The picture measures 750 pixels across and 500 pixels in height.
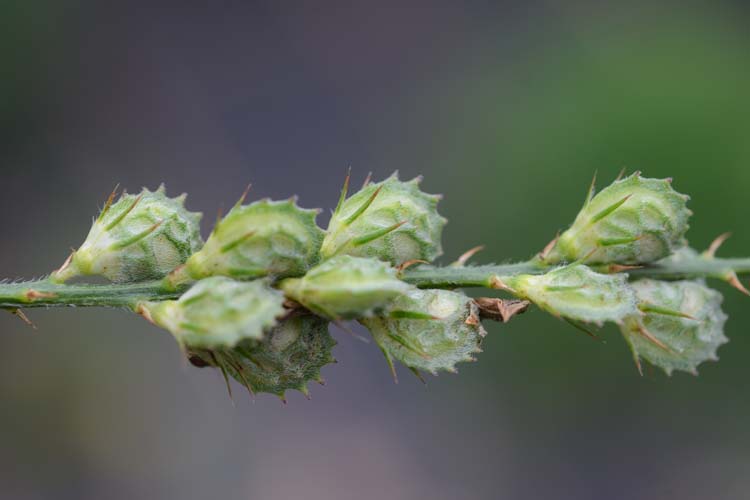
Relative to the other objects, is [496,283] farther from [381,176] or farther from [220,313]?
[381,176]

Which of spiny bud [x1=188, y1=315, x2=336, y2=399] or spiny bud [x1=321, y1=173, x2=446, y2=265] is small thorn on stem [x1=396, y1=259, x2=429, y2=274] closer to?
spiny bud [x1=321, y1=173, x2=446, y2=265]

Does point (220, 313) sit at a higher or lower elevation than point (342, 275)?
lower

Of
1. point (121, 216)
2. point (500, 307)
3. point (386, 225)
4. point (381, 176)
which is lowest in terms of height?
point (500, 307)

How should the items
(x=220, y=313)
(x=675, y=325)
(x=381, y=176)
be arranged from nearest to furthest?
(x=220, y=313)
(x=675, y=325)
(x=381, y=176)

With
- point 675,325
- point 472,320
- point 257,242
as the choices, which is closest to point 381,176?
point 675,325

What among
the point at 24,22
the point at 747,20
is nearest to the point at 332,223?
the point at 24,22

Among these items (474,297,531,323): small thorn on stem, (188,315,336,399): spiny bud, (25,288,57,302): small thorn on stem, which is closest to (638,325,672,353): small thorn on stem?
(474,297,531,323): small thorn on stem

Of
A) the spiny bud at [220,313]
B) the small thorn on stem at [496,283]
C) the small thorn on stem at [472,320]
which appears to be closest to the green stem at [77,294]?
the spiny bud at [220,313]
